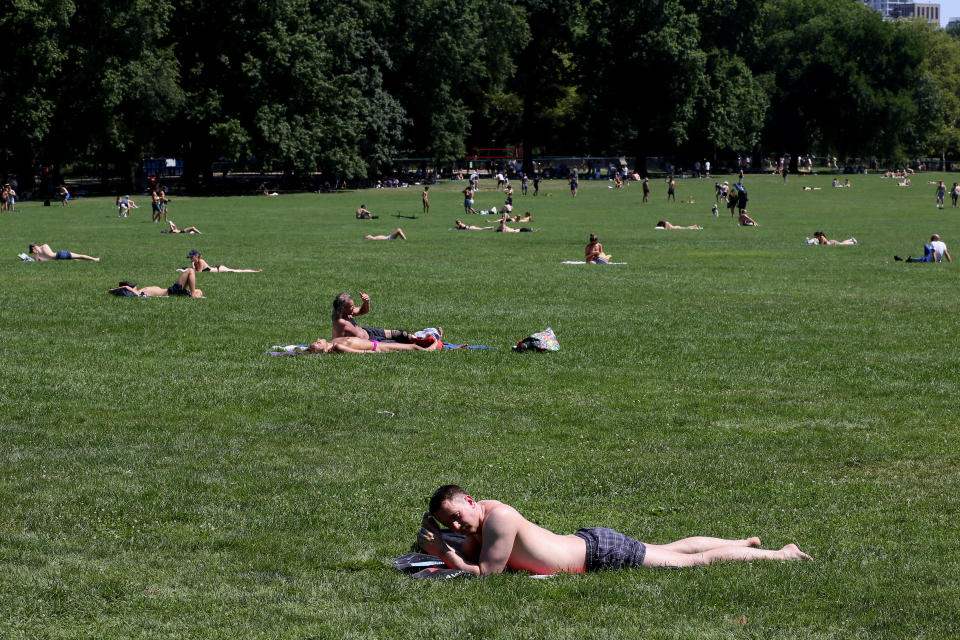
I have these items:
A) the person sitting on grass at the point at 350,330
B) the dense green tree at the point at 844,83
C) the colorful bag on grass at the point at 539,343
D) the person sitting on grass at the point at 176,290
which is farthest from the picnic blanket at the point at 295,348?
the dense green tree at the point at 844,83

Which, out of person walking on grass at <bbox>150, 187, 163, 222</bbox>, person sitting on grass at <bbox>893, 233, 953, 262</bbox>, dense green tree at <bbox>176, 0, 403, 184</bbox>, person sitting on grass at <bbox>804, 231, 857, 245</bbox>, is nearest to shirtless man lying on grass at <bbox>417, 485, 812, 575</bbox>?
person sitting on grass at <bbox>893, 233, 953, 262</bbox>

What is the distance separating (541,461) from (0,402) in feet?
22.2

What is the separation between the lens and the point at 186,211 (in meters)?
63.1

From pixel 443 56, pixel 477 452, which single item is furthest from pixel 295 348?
Answer: pixel 443 56

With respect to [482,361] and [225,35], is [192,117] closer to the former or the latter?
[225,35]

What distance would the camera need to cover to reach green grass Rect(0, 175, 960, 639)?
764cm

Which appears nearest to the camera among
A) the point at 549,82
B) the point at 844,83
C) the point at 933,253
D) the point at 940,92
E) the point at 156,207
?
the point at 933,253

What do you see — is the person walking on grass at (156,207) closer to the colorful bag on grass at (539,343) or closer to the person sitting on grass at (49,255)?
the person sitting on grass at (49,255)

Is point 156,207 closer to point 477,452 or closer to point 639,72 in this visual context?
point 477,452

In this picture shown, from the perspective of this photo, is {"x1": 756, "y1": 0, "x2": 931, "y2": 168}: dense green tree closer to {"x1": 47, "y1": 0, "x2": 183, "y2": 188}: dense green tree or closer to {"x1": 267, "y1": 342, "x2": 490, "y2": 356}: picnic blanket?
{"x1": 47, "y1": 0, "x2": 183, "y2": 188}: dense green tree

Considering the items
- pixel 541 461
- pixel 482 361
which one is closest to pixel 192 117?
pixel 482 361

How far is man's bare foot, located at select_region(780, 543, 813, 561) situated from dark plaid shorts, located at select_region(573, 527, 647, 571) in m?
1.01

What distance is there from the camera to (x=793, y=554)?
8.50m

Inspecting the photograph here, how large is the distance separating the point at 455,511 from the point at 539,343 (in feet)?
31.5
